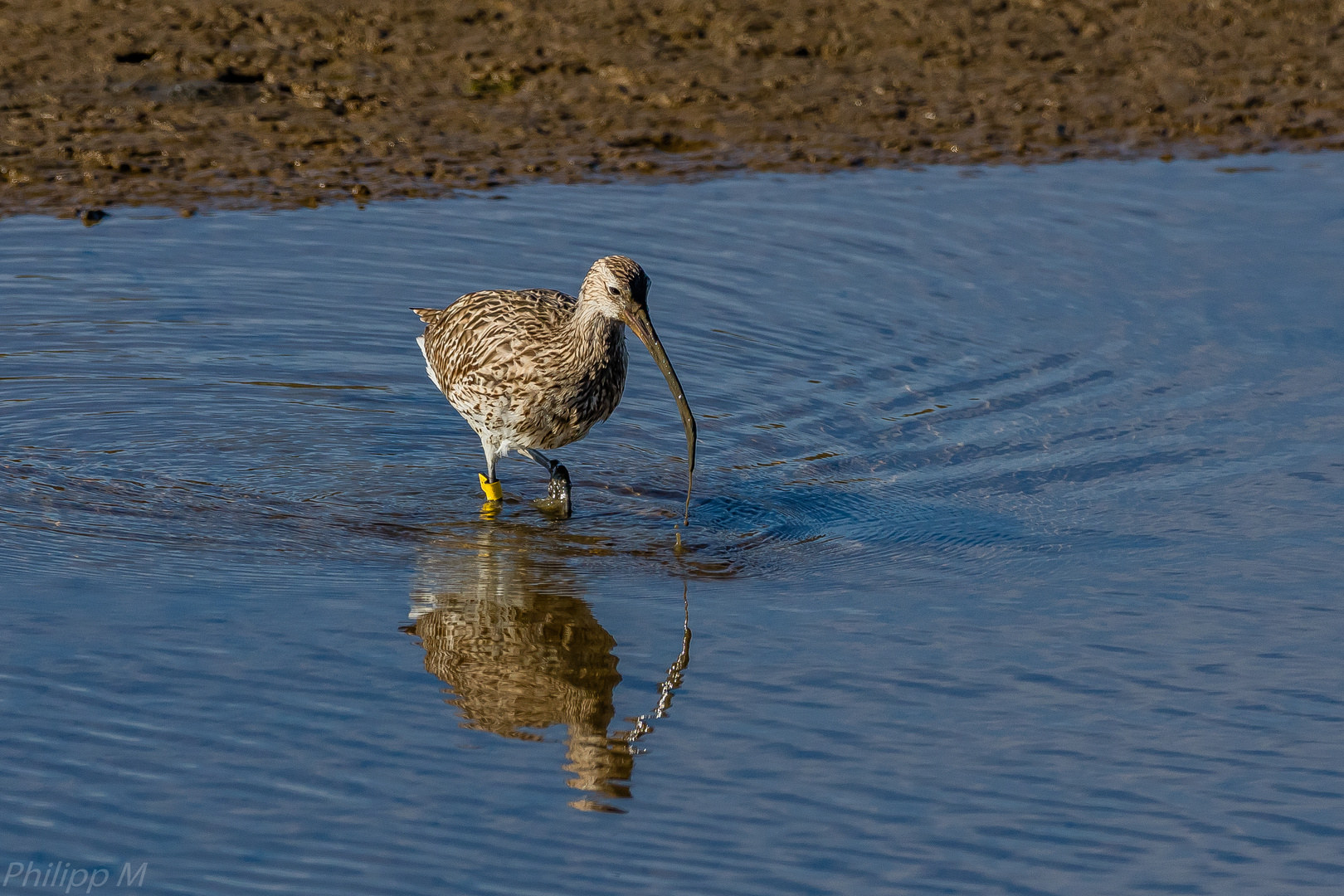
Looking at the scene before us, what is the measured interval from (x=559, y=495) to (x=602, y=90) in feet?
21.3

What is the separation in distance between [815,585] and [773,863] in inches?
88.0

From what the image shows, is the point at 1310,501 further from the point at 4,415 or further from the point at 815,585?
the point at 4,415

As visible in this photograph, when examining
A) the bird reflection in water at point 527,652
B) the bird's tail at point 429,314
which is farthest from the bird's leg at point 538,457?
the bird's tail at point 429,314

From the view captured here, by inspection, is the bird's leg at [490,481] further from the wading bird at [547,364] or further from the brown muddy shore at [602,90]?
the brown muddy shore at [602,90]

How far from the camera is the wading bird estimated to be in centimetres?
816

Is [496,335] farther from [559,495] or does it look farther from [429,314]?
[429,314]

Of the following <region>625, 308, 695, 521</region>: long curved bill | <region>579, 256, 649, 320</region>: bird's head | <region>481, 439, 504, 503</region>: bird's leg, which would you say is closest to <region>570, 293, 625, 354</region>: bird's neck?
<region>579, 256, 649, 320</region>: bird's head

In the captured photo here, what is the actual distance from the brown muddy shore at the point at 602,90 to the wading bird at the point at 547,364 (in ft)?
13.3

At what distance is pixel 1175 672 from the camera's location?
22.7 ft

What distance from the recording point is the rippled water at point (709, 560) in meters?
5.82

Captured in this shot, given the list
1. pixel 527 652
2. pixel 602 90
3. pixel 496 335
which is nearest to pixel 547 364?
pixel 496 335

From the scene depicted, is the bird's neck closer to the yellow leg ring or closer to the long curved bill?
the long curved bill

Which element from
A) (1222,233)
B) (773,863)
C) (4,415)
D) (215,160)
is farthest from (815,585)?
(215,160)

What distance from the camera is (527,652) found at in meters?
7.16
